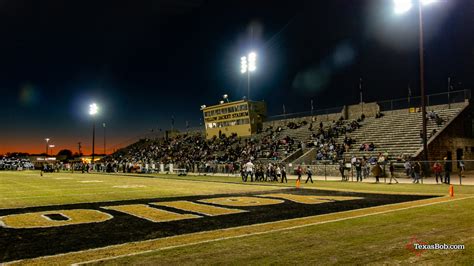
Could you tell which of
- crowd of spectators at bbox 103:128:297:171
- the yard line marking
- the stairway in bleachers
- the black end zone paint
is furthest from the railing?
the yard line marking

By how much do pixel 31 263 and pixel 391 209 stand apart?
957cm

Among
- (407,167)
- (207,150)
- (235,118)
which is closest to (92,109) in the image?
(207,150)

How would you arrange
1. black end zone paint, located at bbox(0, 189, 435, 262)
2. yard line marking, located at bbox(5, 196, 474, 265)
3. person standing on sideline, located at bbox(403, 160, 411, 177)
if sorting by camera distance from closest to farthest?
yard line marking, located at bbox(5, 196, 474, 265), black end zone paint, located at bbox(0, 189, 435, 262), person standing on sideline, located at bbox(403, 160, 411, 177)

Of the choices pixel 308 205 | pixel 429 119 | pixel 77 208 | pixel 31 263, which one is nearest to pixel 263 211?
pixel 308 205

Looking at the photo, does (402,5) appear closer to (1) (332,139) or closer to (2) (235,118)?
(1) (332,139)

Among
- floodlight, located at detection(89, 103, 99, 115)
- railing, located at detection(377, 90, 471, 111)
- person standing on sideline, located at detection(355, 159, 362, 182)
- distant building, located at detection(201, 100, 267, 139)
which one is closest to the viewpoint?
person standing on sideline, located at detection(355, 159, 362, 182)

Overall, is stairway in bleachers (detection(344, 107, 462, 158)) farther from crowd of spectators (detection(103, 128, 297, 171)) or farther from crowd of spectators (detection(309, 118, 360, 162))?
crowd of spectators (detection(103, 128, 297, 171))

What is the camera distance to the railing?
38688 mm

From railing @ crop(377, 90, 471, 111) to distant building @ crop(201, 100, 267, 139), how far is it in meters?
21.8

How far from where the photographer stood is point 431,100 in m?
41.9

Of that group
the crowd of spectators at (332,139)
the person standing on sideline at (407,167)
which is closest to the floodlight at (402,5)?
the person standing on sideline at (407,167)

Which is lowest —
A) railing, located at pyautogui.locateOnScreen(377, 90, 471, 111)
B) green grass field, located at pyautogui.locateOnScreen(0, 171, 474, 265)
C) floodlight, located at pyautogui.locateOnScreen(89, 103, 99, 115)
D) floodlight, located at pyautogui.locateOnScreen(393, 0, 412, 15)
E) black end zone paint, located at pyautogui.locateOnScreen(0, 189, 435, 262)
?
black end zone paint, located at pyautogui.locateOnScreen(0, 189, 435, 262)

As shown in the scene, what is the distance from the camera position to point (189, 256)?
20.1 ft

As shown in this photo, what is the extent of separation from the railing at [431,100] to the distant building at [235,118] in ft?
71.4
